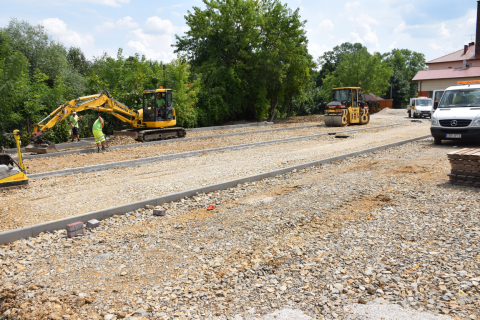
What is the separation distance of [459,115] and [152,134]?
12.8 meters

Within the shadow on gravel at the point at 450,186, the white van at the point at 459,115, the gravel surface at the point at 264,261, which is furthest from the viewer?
the white van at the point at 459,115

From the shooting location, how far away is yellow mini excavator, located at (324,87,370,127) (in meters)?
23.4

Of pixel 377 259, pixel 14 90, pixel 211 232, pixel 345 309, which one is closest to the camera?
pixel 345 309

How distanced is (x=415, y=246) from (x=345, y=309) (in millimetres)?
1694

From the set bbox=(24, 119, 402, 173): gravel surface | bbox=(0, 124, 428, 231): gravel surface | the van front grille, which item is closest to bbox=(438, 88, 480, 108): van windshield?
the van front grille

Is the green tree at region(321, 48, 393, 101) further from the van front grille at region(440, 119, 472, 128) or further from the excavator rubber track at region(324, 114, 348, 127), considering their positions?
the van front grille at region(440, 119, 472, 128)

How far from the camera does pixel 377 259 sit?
4.18 m

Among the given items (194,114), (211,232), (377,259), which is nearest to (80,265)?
(211,232)

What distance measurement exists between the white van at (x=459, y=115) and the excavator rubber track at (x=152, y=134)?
1181 centimetres

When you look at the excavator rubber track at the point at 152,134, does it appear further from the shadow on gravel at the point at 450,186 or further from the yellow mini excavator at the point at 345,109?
the shadow on gravel at the point at 450,186

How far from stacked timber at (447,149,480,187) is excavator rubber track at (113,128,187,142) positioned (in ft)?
42.8

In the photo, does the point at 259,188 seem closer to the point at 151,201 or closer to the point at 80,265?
the point at 151,201

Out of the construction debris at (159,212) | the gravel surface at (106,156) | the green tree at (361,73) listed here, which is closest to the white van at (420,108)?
the green tree at (361,73)

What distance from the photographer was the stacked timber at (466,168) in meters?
6.90
